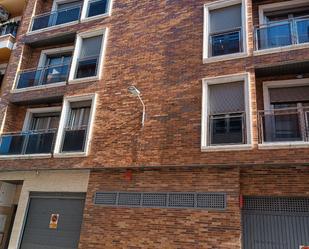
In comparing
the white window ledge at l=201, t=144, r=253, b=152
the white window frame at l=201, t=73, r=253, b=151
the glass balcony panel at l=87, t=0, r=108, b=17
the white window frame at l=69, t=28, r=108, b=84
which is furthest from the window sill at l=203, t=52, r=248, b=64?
the glass balcony panel at l=87, t=0, r=108, b=17

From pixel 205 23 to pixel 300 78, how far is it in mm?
3545

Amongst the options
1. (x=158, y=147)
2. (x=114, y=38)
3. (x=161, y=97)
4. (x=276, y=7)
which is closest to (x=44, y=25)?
(x=114, y=38)

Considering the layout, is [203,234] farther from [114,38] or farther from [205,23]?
[114,38]

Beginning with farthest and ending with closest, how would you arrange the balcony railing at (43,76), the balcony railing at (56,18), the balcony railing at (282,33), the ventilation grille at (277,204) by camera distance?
the balcony railing at (56,18)
the balcony railing at (43,76)
the balcony railing at (282,33)
the ventilation grille at (277,204)

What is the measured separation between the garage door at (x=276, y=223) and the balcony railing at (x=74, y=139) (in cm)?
583

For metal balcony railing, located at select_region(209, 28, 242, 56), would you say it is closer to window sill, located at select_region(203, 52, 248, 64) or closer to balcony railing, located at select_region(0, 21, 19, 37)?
window sill, located at select_region(203, 52, 248, 64)

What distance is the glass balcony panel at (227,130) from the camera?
8.61 meters

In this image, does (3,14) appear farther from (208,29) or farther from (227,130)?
(227,130)

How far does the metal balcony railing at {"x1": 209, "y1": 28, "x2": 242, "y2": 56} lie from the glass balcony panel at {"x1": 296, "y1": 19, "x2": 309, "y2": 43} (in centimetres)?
169

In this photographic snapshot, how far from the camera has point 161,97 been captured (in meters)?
10.0

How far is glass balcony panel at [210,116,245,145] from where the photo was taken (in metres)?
8.61

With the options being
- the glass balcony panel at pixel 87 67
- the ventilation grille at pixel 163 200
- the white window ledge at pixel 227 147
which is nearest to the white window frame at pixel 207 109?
the white window ledge at pixel 227 147

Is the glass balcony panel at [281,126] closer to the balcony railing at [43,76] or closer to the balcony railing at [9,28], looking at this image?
the balcony railing at [43,76]

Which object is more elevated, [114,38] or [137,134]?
[114,38]
